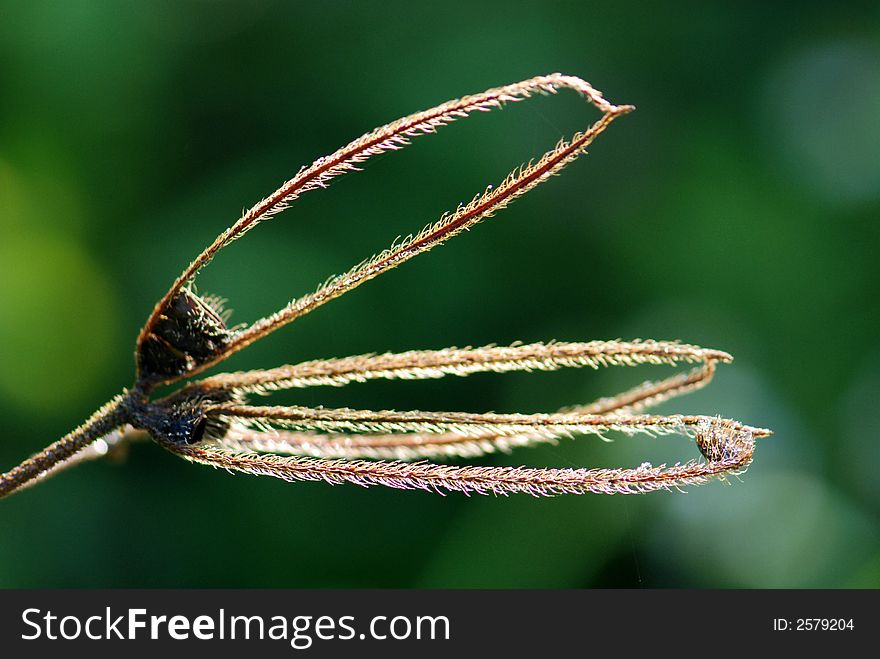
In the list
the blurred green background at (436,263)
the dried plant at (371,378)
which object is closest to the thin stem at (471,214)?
the dried plant at (371,378)

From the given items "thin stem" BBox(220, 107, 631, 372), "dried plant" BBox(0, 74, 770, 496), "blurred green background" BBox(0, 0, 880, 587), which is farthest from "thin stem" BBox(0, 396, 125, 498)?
"blurred green background" BBox(0, 0, 880, 587)

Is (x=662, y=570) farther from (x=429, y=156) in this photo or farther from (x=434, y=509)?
(x=429, y=156)

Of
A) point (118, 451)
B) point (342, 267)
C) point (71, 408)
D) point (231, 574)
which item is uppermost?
point (342, 267)

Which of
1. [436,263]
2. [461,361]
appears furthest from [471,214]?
[436,263]

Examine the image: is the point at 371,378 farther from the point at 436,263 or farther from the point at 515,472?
the point at 436,263

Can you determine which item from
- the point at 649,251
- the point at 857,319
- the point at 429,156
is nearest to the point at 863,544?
the point at 857,319

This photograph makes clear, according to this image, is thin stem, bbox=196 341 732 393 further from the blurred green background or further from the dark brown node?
the blurred green background

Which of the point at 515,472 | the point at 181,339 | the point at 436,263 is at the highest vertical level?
the point at 436,263
